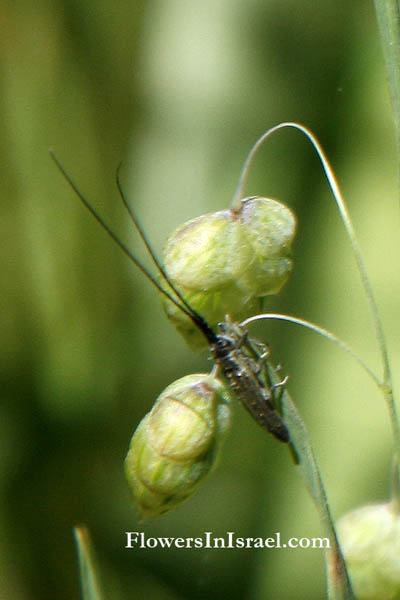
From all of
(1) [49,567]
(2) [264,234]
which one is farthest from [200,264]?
(1) [49,567]

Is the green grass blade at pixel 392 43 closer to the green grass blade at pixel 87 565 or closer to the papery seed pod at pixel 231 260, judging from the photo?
the papery seed pod at pixel 231 260

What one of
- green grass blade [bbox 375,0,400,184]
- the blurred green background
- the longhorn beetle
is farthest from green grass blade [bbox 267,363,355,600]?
the blurred green background

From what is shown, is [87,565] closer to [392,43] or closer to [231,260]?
[231,260]

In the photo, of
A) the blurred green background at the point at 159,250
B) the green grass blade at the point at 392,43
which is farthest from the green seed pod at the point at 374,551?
the blurred green background at the point at 159,250

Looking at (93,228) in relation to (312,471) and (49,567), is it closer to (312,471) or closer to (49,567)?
(49,567)

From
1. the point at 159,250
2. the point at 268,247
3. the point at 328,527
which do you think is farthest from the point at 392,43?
the point at 159,250

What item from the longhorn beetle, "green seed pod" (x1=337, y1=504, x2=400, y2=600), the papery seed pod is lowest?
"green seed pod" (x1=337, y1=504, x2=400, y2=600)

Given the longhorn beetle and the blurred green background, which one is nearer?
the longhorn beetle

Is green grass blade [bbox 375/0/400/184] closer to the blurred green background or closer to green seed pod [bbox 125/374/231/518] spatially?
green seed pod [bbox 125/374/231/518]
